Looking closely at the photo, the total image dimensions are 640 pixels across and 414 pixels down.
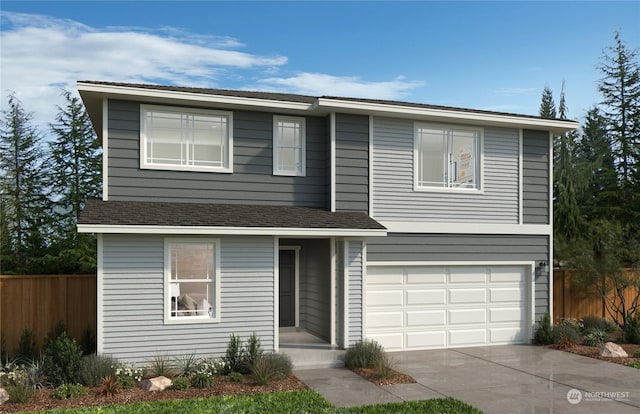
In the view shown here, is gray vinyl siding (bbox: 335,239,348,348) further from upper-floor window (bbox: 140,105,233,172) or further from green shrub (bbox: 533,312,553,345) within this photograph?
green shrub (bbox: 533,312,553,345)

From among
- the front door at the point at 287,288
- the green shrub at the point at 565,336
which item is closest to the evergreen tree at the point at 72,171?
the front door at the point at 287,288

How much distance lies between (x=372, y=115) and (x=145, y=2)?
635 cm

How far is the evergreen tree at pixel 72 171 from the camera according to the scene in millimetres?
18234

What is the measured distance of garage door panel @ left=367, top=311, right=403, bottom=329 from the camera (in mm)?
12531

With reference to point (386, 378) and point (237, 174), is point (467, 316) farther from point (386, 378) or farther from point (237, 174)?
point (237, 174)

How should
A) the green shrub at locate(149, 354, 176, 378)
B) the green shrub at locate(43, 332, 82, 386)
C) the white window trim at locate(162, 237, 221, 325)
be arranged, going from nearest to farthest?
the green shrub at locate(43, 332, 82, 386) → the green shrub at locate(149, 354, 176, 378) → the white window trim at locate(162, 237, 221, 325)

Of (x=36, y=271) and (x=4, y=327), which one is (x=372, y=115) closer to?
(x=4, y=327)

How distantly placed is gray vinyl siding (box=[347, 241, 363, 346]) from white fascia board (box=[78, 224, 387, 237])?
0.65 meters

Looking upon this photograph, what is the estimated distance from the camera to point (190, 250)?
1091cm

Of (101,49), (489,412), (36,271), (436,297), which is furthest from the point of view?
(36,271)

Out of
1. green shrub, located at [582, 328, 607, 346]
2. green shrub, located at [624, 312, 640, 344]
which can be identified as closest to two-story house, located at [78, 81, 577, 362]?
green shrub, located at [582, 328, 607, 346]

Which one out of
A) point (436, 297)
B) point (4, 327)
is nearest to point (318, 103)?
point (436, 297)

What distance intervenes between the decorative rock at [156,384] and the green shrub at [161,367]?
494 mm

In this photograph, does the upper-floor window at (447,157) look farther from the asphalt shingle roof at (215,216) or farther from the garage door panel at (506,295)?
the garage door panel at (506,295)
